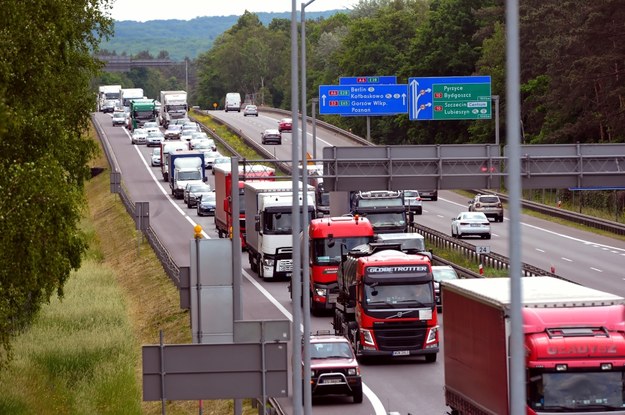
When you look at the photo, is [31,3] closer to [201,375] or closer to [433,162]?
[201,375]

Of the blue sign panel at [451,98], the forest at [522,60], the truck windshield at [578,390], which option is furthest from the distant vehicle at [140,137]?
the truck windshield at [578,390]

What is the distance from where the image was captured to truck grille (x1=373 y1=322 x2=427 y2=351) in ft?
113

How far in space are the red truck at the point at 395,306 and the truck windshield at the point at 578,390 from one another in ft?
45.6

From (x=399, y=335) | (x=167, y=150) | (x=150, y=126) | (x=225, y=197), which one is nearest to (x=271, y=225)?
(x=225, y=197)

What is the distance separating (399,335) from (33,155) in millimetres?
10613

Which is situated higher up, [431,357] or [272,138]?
[272,138]

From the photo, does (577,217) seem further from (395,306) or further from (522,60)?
(395,306)

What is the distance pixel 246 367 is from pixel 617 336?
5.59m

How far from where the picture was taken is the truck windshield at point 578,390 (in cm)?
2016

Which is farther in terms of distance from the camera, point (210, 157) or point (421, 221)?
point (210, 157)

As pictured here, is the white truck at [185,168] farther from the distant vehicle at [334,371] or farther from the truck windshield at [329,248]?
the distant vehicle at [334,371]

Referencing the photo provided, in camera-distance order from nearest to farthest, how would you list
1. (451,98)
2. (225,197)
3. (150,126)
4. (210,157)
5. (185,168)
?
(225,197), (451,98), (185,168), (210,157), (150,126)

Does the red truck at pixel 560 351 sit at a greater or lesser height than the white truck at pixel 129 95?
lesser

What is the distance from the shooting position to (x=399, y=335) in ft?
114
